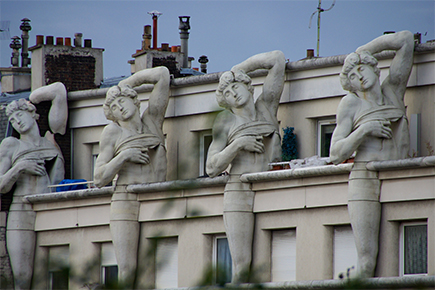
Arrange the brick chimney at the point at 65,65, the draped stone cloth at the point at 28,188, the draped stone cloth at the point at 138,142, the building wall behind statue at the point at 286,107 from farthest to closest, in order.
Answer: the brick chimney at the point at 65,65 < the draped stone cloth at the point at 28,188 < the draped stone cloth at the point at 138,142 < the building wall behind statue at the point at 286,107

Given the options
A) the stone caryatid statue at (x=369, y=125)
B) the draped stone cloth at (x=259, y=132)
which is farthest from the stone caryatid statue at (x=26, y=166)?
the stone caryatid statue at (x=369, y=125)

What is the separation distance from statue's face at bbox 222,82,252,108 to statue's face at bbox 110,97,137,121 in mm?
2945

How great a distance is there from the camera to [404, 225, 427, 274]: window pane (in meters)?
17.1

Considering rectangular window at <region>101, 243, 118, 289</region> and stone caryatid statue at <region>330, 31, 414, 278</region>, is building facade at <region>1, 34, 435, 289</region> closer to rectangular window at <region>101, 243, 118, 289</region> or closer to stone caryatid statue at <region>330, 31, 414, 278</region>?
rectangular window at <region>101, 243, 118, 289</region>

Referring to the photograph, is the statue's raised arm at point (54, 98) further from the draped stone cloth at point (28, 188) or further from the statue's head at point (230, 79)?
the statue's head at point (230, 79)

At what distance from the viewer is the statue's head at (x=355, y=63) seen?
17.4 m

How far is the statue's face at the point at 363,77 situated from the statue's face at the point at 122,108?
598 cm

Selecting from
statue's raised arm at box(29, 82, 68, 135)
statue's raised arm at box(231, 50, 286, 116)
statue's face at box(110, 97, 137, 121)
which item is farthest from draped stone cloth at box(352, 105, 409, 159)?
statue's raised arm at box(29, 82, 68, 135)

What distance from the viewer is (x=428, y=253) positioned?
1675 cm

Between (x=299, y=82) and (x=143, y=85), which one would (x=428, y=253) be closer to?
(x=299, y=82)

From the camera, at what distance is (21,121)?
23.9 meters

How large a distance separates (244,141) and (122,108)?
11.5 feet

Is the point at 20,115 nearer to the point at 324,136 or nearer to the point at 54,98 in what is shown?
the point at 54,98

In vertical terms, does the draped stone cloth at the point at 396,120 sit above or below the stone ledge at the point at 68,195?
above
